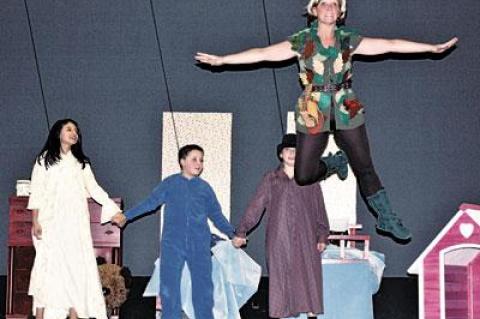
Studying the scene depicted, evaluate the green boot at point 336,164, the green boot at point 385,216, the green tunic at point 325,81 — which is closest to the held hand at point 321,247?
the green boot at point 336,164

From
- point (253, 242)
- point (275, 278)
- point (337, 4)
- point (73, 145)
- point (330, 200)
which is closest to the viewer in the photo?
point (337, 4)

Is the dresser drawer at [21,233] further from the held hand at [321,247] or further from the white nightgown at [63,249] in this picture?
the held hand at [321,247]


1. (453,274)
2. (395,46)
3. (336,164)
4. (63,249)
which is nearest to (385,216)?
(336,164)

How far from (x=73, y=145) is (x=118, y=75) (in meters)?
1.78

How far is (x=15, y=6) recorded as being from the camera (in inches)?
279

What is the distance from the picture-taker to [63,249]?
5203 mm

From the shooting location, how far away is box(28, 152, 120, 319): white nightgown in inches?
204

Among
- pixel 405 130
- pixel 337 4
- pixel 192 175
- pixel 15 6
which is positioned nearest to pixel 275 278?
pixel 192 175

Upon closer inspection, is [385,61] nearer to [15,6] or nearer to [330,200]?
[330,200]

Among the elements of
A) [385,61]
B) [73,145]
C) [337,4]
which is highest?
[385,61]

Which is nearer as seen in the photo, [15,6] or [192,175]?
[192,175]

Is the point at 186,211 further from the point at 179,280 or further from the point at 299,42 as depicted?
the point at 299,42

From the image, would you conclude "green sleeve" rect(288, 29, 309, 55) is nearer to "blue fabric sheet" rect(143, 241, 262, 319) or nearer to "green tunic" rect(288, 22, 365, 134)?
"green tunic" rect(288, 22, 365, 134)

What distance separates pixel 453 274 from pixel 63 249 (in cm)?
229
